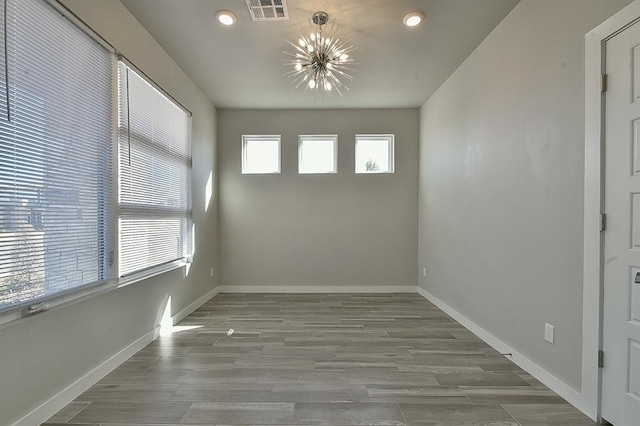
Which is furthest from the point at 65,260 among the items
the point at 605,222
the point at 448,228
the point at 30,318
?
the point at 448,228

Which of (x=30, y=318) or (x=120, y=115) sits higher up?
(x=120, y=115)

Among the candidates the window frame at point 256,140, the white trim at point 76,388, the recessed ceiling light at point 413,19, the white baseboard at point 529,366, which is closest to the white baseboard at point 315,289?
the white baseboard at point 529,366

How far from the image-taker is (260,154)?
518cm

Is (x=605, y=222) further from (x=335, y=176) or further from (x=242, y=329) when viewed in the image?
(x=335, y=176)

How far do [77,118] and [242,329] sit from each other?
2424 mm

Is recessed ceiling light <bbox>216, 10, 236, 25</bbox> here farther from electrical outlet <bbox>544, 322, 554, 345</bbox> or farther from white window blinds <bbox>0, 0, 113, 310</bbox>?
electrical outlet <bbox>544, 322, 554, 345</bbox>

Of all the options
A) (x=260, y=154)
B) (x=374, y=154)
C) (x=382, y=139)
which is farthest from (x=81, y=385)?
(x=382, y=139)

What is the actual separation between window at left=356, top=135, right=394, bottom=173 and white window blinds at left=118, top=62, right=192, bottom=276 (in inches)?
103

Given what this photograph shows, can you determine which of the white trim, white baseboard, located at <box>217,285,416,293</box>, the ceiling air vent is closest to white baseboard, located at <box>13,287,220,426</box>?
the white trim

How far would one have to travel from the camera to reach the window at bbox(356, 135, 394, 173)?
513cm

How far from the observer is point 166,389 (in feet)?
7.27

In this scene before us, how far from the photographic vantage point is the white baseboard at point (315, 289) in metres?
5.06

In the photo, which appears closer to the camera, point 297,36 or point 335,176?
point 297,36

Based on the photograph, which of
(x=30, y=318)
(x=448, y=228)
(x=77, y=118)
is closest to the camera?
(x=30, y=318)
